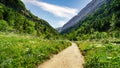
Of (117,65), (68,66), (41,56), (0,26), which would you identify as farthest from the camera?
(0,26)

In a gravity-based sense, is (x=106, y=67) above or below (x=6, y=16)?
below

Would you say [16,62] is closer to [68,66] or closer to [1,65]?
[1,65]

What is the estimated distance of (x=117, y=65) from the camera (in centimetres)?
2206

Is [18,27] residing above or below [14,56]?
above

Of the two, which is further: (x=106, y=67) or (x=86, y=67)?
(x=86, y=67)

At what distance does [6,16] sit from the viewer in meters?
196

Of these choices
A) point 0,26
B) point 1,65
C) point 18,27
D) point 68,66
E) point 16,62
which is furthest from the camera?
point 18,27

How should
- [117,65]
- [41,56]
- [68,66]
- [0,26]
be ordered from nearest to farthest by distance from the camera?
[117,65] < [68,66] < [41,56] < [0,26]

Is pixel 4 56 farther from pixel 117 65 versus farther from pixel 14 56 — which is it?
pixel 117 65

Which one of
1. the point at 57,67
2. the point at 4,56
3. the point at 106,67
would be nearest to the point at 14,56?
the point at 4,56

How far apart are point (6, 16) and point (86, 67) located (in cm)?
17900

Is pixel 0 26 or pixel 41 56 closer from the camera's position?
pixel 41 56

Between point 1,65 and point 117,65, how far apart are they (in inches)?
415

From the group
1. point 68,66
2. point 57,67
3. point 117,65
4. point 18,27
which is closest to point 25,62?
point 57,67
